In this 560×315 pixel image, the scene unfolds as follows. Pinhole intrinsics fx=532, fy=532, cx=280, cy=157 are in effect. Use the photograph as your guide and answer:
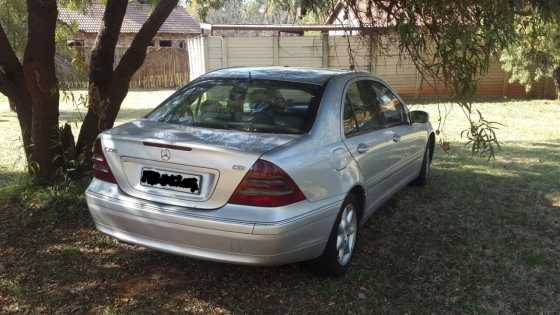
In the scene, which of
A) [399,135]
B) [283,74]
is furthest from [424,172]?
[283,74]

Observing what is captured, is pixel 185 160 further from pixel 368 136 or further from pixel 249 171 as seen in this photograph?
pixel 368 136

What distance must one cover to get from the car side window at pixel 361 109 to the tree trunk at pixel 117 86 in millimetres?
2305

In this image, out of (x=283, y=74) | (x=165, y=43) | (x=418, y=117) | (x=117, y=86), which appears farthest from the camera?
(x=165, y=43)

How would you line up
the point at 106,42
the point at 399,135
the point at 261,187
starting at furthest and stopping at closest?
1. the point at 106,42
2. the point at 399,135
3. the point at 261,187

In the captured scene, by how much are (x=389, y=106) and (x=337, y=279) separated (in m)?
1.97

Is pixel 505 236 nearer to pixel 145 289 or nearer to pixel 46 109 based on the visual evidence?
pixel 145 289

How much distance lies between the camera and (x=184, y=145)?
329 cm

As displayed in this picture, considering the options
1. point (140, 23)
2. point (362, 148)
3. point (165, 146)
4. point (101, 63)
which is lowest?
point (362, 148)

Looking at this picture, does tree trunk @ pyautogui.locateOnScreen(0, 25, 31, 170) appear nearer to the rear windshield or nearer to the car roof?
the rear windshield

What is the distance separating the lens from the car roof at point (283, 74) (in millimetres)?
4264

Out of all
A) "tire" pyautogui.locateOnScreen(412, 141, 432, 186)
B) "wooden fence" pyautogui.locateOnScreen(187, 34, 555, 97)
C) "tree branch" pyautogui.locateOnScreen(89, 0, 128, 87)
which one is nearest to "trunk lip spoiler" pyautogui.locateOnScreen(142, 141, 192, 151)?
"tree branch" pyautogui.locateOnScreen(89, 0, 128, 87)

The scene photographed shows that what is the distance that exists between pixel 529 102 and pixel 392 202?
47.6ft

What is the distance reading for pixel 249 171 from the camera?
3146mm

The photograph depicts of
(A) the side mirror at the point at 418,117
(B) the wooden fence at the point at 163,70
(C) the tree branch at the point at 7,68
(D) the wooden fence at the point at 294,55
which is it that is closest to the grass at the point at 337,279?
(A) the side mirror at the point at 418,117
